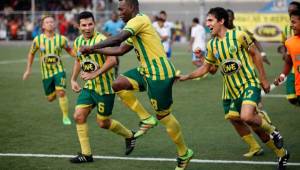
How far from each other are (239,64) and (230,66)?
13 cm

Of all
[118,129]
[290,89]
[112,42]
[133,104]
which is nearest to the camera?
[112,42]

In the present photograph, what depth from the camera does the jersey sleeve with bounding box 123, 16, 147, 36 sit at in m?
8.15

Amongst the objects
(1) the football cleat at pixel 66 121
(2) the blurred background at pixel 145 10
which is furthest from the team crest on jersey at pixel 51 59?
(2) the blurred background at pixel 145 10

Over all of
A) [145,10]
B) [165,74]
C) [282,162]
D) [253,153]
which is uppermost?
[165,74]

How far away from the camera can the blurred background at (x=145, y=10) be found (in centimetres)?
3953

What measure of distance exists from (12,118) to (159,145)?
4088 millimetres

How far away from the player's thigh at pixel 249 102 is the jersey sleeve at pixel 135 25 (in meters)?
1.67

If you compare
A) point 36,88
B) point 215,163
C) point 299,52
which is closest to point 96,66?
point 215,163

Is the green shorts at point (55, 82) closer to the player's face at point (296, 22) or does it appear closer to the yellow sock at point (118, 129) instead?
the yellow sock at point (118, 129)

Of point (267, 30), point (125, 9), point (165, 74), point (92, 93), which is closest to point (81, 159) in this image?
point (92, 93)

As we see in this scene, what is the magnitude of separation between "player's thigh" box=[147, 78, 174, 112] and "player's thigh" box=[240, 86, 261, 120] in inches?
39.0

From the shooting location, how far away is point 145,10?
184 feet

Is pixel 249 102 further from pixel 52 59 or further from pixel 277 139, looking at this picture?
pixel 52 59

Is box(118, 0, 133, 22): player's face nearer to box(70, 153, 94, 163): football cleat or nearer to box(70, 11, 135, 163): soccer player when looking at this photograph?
box(70, 11, 135, 163): soccer player
